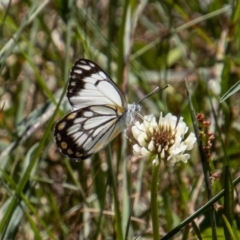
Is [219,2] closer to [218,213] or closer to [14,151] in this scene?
[14,151]

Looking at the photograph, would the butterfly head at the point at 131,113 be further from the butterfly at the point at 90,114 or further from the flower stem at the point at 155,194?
→ the flower stem at the point at 155,194

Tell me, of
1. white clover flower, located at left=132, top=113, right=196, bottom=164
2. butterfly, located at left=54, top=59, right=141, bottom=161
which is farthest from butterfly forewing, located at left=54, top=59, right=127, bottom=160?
white clover flower, located at left=132, top=113, right=196, bottom=164

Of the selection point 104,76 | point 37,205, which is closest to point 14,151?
point 37,205

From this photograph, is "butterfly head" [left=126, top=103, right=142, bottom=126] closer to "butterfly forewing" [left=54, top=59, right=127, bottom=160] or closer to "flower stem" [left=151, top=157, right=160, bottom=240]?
"butterfly forewing" [left=54, top=59, right=127, bottom=160]

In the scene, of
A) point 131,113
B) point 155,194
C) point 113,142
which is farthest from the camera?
point 113,142

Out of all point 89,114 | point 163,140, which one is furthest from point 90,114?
point 163,140

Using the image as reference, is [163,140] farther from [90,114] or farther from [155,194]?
[90,114]
